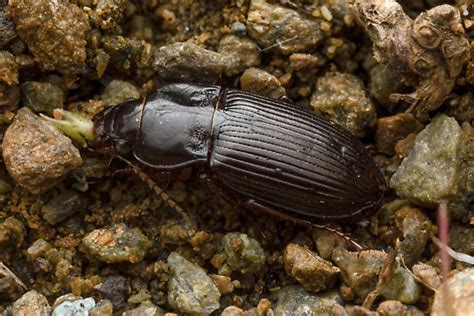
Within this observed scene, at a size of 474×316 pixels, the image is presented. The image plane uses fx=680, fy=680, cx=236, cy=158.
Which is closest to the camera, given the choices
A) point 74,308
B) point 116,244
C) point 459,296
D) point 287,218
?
point 459,296

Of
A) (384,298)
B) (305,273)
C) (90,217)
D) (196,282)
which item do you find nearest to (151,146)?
(90,217)

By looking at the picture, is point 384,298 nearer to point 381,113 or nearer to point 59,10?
point 381,113

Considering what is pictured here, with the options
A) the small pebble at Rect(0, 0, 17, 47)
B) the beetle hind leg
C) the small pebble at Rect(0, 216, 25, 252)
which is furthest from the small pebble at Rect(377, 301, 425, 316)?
the small pebble at Rect(0, 0, 17, 47)

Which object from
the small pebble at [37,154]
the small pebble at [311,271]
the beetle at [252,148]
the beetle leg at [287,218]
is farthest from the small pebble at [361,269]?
the small pebble at [37,154]

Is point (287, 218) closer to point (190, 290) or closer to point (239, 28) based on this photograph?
point (190, 290)

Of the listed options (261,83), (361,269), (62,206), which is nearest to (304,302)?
(361,269)

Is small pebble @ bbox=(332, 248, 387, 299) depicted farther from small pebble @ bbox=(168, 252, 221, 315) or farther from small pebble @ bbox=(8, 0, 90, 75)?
small pebble @ bbox=(8, 0, 90, 75)
